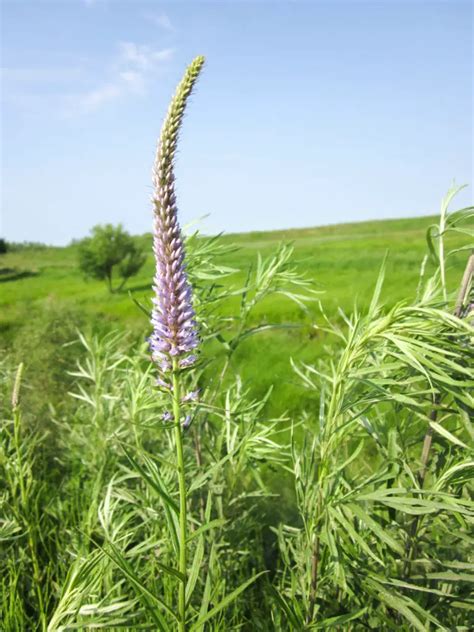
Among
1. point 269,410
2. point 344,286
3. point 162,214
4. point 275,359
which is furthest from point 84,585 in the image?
point 344,286

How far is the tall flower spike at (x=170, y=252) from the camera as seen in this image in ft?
5.97

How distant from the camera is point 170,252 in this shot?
183 cm

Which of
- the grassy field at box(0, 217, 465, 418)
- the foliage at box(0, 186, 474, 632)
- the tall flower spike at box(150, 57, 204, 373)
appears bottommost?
the grassy field at box(0, 217, 465, 418)

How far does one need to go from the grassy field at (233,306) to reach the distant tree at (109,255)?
0.81m

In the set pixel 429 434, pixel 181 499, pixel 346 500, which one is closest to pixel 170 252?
pixel 181 499

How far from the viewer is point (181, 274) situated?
1.85 metres

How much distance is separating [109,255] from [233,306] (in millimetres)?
12780

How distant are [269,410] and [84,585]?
281 inches

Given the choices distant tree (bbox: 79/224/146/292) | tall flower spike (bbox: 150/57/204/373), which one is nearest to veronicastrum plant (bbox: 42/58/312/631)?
tall flower spike (bbox: 150/57/204/373)

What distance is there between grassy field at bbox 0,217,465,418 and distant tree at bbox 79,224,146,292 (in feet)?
2.65

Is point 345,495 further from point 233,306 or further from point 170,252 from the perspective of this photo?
point 233,306

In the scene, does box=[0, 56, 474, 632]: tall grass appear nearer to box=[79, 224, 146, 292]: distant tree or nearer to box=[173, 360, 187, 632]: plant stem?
box=[173, 360, 187, 632]: plant stem

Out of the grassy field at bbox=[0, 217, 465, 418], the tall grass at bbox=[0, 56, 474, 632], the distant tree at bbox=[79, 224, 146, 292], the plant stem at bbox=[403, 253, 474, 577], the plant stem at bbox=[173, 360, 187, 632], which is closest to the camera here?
the plant stem at bbox=[173, 360, 187, 632]

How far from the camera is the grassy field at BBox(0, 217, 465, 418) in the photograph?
809cm
